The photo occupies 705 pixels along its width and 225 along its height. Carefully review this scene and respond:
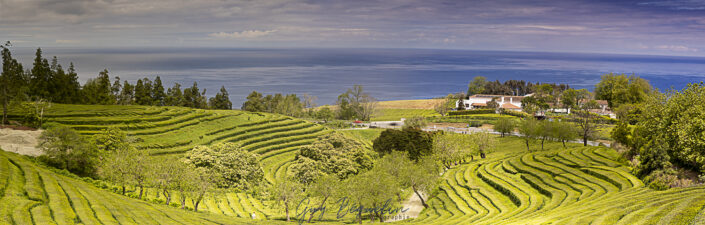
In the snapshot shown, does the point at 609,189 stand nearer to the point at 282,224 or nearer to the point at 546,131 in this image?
the point at 282,224

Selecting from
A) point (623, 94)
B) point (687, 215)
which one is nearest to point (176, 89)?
point (687, 215)

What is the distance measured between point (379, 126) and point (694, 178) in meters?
68.0

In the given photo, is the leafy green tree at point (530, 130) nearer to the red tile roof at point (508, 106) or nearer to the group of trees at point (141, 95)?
the red tile roof at point (508, 106)

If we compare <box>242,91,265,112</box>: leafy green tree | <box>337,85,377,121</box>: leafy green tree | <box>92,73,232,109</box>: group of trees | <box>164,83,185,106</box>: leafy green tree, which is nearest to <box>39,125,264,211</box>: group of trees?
<box>92,73,232,109</box>: group of trees

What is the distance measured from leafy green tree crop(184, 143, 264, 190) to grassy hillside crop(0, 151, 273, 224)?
42.1 ft

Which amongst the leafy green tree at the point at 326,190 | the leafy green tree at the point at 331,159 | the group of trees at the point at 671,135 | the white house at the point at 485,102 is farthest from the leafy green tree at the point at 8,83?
the white house at the point at 485,102

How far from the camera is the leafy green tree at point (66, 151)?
40000mm

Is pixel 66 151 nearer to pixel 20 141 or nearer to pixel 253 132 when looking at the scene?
pixel 20 141

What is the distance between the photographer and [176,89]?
100312 mm

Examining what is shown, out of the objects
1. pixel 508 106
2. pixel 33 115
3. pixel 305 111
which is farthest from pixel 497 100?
pixel 33 115

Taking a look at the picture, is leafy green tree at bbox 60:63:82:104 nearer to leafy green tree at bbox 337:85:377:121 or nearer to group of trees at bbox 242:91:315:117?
group of trees at bbox 242:91:315:117

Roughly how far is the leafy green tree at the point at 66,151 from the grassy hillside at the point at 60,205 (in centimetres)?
618

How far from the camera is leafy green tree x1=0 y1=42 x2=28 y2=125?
191 ft

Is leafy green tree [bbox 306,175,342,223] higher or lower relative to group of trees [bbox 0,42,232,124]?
lower
